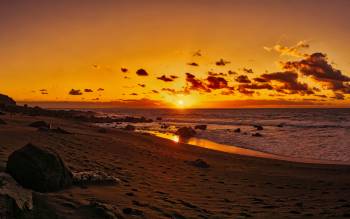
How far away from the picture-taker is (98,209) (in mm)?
7953

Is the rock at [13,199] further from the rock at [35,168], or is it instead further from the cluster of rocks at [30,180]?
the rock at [35,168]

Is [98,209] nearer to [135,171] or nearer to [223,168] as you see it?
[135,171]

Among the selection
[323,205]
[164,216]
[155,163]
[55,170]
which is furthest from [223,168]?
[55,170]

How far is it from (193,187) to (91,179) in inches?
188

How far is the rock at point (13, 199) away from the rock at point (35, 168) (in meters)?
0.47

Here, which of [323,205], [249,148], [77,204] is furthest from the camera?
[249,148]

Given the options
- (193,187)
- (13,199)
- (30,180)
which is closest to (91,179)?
(30,180)

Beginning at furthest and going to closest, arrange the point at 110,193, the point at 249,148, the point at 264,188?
the point at 249,148 < the point at 264,188 < the point at 110,193

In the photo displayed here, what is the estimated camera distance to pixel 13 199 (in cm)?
697

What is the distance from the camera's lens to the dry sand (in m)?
9.52

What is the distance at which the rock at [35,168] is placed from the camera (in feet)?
28.0

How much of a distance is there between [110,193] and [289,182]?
33.8 ft

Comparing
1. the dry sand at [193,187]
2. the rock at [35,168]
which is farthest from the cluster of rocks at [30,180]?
the dry sand at [193,187]

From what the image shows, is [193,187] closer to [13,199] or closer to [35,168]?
[35,168]
